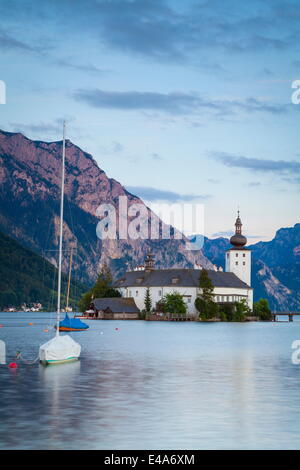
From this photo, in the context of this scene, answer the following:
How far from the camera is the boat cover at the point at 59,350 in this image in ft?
192

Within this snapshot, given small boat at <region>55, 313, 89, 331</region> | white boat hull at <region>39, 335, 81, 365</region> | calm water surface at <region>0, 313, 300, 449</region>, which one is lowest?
calm water surface at <region>0, 313, 300, 449</region>

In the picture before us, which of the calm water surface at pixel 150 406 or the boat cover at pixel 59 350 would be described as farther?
the boat cover at pixel 59 350

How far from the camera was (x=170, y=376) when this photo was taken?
182 ft

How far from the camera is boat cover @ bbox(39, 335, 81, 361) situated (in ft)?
192

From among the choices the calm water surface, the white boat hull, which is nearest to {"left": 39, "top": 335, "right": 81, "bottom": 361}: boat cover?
the white boat hull

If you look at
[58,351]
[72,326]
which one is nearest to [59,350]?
[58,351]

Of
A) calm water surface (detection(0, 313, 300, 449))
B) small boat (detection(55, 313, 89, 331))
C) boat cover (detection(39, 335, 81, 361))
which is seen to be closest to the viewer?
calm water surface (detection(0, 313, 300, 449))

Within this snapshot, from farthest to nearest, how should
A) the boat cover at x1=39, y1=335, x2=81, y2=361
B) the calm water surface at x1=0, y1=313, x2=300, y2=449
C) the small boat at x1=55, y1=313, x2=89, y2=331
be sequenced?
the small boat at x1=55, y1=313, x2=89, y2=331
the boat cover at x1=39, y1=335, x2=81, y2=361
the calm water surface at x1=0, y1=313, x2=300, y2=449

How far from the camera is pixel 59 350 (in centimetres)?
5872

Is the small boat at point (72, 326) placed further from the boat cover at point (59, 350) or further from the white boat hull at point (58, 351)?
the white boat hull at point (58, 351)

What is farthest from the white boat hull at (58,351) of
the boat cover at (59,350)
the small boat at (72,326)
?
the small boat at (72,326)

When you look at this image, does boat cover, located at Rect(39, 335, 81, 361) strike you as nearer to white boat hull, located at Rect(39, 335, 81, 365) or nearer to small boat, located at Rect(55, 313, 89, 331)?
white boat hull, located at Rect(39, 335, 81, 365)

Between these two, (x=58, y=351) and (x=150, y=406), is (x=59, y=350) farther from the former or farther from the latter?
(x=150, y=406)
